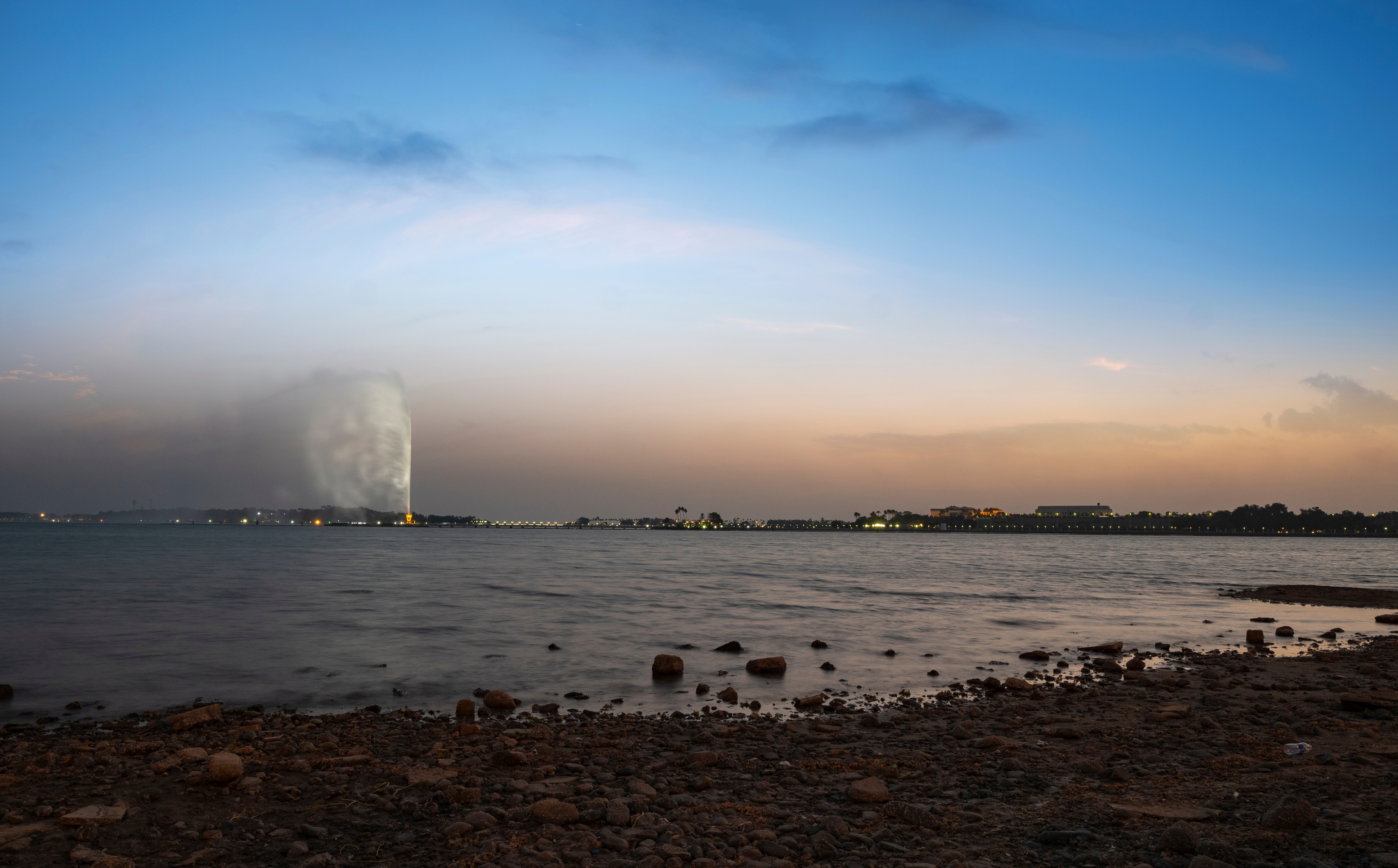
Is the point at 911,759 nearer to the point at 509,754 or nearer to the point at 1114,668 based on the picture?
the point at 509,754

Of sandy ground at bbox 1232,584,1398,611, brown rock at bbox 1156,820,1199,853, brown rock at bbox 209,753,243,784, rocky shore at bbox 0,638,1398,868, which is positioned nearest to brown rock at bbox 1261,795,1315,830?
rocky shore at bbox 0,638,1398,868

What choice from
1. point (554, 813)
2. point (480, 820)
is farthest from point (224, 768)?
point (554, 813)

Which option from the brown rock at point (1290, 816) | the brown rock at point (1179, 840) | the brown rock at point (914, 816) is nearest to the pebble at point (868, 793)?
the brown rock at point (914, 816)

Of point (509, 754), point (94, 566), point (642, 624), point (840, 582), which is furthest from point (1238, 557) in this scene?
point (94, 566)

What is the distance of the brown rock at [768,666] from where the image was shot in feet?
60.5

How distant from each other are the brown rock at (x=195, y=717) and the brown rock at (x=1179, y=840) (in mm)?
13512

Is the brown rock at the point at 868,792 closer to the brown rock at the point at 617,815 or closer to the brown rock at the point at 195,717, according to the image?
Answer: the brown rock at the point at 617,815

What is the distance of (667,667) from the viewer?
18453 mm

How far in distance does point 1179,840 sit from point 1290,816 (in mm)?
1412

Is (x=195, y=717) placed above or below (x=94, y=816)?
below

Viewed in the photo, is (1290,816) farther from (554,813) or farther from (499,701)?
(499,701)

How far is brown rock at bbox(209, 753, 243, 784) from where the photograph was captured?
914cm

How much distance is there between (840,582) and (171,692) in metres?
42.1

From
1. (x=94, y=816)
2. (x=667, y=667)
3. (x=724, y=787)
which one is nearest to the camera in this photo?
(x=94, y=816)
